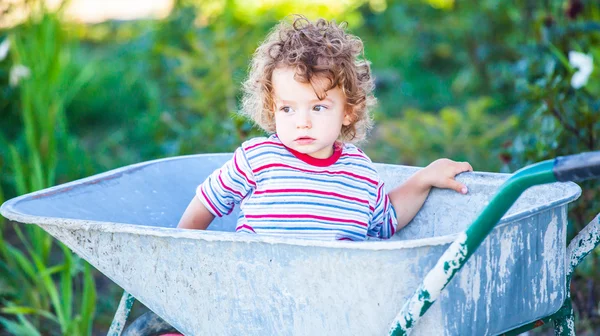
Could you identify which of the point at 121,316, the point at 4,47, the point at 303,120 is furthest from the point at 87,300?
the point at 4,47

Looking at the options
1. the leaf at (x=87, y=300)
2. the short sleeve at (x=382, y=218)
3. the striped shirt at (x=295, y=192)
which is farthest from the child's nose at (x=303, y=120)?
the leaf at (x=87, y=300)

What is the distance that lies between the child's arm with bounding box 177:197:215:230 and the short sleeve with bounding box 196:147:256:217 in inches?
0.8

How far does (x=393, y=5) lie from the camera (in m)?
5.64

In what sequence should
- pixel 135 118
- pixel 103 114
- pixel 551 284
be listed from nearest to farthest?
pixel 551 284, pixel 135 118, pixel 103 114

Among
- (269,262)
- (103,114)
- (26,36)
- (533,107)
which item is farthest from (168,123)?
(269,262)

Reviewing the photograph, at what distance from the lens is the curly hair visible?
1861mm

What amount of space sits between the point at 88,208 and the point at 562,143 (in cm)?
154

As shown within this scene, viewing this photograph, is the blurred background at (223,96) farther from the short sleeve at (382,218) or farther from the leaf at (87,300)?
the short sleeve at (382,218)

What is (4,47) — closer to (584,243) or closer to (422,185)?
(422,185)

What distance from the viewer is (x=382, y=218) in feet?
6.81

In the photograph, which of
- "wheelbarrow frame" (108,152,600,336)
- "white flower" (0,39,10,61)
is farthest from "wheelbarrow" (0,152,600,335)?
"white flower" (0,39,10,61)

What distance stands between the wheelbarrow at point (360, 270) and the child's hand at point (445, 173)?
4.2 inches

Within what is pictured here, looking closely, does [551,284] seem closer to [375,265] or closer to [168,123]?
[375,265]

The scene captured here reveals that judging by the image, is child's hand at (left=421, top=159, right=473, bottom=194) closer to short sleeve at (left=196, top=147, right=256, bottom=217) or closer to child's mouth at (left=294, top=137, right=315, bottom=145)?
child's mouth at (left=294, top=137, right=315, bottom=145)
